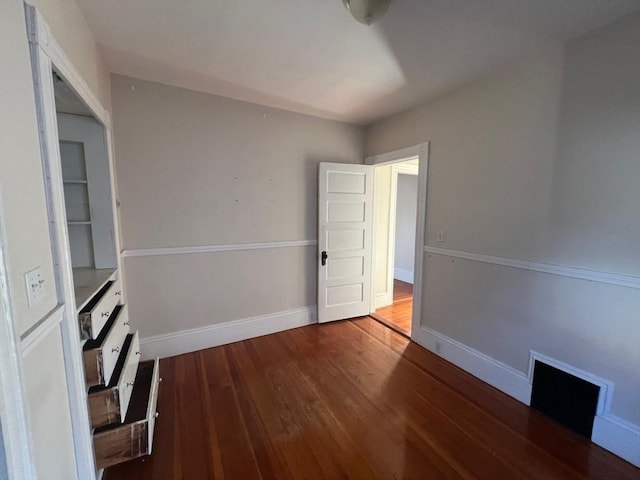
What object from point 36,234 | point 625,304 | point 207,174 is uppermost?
point 207,174

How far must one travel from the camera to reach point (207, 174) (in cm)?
260

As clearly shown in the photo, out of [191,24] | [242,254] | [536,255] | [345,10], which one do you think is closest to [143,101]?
[191,24]

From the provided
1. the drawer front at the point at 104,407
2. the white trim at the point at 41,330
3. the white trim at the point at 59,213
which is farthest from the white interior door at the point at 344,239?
the white trim at the point at 41,330

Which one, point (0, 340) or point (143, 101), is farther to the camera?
point (143, 101)

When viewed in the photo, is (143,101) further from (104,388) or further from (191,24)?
(104,388)

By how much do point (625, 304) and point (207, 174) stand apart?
3196 mm

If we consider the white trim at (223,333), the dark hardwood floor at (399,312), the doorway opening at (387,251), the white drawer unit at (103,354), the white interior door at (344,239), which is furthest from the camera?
the doorway opening at (387,251)

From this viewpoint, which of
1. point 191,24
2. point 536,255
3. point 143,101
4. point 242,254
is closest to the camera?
point 191,24

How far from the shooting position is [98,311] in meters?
1.40

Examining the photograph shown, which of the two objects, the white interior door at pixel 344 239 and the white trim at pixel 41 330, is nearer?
the white trim at pixel 41 330

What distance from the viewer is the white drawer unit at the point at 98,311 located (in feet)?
4.19

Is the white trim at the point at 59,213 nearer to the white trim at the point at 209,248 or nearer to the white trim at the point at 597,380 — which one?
the white trim at the point at 209,248

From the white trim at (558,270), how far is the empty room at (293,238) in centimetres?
1

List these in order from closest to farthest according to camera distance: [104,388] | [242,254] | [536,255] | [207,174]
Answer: [104,388] < [536,255] < [207,174] < [242,254]
